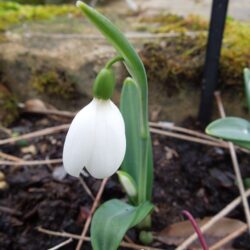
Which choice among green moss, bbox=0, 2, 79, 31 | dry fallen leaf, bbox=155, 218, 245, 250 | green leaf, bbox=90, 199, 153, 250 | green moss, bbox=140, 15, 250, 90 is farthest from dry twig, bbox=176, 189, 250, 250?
green moss, bbox=0, 2, 79, 31

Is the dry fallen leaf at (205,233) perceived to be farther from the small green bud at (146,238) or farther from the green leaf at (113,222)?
the green leaf at (113,222)

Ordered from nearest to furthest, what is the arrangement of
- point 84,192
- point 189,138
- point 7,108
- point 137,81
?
point 137,81, point 84,192, point 189,138, point 7,108

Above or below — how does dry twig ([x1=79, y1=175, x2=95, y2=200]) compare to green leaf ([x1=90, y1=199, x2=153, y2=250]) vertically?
below

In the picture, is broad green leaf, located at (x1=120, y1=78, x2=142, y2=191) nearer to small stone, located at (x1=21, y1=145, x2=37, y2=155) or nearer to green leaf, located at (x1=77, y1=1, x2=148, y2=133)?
green leaf, located at (x1=77, y1=1, x2=148, y2=133)

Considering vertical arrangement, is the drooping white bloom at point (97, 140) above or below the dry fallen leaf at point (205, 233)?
above

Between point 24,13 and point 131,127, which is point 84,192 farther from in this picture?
point 24,13

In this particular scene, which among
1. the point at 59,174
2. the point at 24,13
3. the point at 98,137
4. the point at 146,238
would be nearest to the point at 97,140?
the point at 98,137

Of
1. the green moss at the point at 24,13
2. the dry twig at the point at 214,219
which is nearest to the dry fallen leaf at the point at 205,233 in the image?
the dry twig at the point at 214,219
